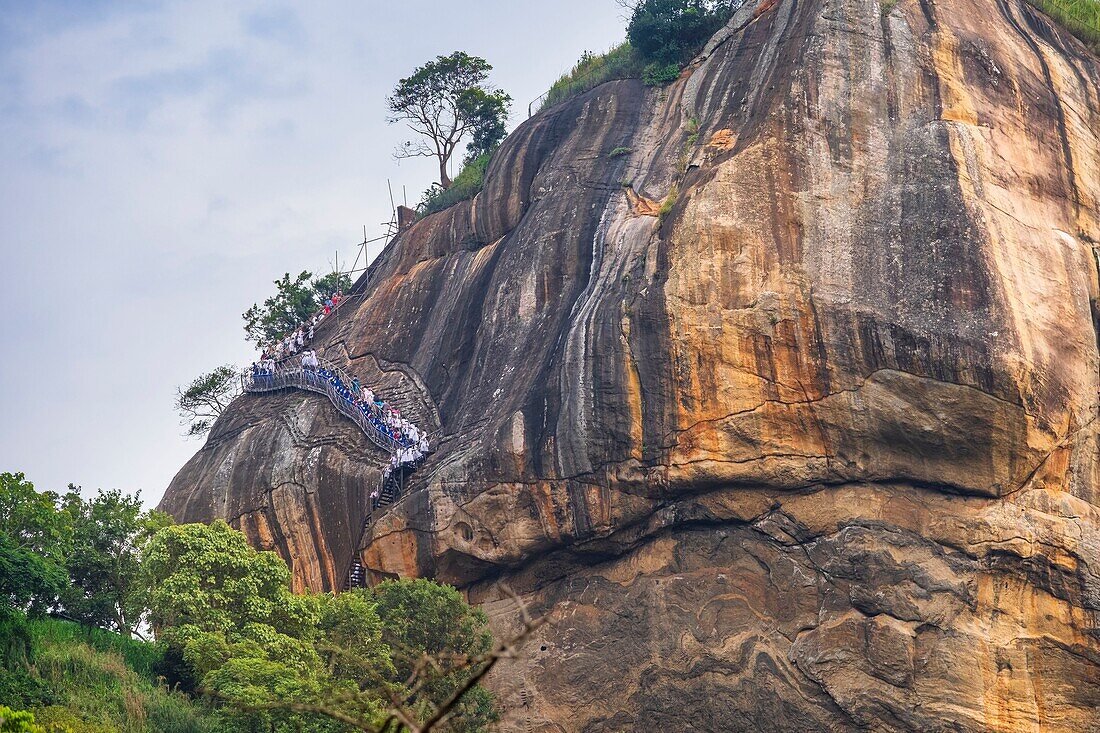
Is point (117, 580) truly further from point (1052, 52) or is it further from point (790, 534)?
point (1052, 52)

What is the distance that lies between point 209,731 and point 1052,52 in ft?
76.7

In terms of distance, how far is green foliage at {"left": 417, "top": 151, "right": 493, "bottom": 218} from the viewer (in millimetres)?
38812

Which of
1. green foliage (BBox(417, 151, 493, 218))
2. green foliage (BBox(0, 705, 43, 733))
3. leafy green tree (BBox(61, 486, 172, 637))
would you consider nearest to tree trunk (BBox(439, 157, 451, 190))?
green foliage (BBox(417, 151, 493, 218))

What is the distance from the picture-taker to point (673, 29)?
35.2 metres

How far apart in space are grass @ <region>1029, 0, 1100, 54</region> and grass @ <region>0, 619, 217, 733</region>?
81.7ft

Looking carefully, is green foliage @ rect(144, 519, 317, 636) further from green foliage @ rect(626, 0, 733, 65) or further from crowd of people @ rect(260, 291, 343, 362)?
green foliage @ rect(626, 0, 733, 65)

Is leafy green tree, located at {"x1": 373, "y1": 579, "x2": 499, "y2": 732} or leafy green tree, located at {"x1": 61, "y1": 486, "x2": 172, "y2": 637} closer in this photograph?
leafy green tree, located at {"x1": 373, "y1": 579, "x2": 499, "y2": 732}

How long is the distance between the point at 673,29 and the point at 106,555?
19.4m

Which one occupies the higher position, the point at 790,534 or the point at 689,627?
the point at 790,534

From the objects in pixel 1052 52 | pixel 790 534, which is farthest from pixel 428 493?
pixel 1052 52

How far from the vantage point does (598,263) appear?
3019 cm

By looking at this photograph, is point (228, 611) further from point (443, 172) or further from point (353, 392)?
point (443, 172)

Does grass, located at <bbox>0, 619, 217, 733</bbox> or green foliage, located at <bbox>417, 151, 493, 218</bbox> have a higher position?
green foliage, located at <bbox>417, 151, 493, 218</bbox>

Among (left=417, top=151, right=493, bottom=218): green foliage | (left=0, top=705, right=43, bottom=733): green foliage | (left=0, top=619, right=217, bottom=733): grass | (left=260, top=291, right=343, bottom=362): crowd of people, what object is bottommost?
(left=0, top=705, right=43, bottom=733): green foliage
